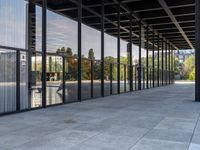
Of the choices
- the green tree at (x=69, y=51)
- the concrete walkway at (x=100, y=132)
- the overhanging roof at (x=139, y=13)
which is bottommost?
the concrete walkway at (x=100, y=132)

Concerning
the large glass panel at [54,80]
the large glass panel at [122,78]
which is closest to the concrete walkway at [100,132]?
the large glass panel at [54,80]

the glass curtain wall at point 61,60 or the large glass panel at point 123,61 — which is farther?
the large glass panel at point 123,61

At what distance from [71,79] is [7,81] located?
4882 millimetres

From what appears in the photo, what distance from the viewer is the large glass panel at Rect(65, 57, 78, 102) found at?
14.9m

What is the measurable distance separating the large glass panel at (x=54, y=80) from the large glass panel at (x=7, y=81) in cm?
217

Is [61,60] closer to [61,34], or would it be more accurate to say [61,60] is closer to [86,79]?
[61,34]

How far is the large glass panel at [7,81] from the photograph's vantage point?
10.6m

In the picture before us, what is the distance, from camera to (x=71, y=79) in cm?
1534

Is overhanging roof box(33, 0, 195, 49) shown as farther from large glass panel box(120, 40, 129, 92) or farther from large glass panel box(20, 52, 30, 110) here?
large glass panel box(20, 52, 30, 110)

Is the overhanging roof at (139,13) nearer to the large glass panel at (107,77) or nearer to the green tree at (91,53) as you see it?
the green tree at (91,53)

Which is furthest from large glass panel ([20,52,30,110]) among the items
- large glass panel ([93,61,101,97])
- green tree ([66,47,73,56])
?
large glass panel ([93,61,101,97])

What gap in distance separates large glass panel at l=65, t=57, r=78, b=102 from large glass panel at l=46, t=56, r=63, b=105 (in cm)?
57

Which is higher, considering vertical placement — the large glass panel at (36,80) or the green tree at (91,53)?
the green tree at (91,53)

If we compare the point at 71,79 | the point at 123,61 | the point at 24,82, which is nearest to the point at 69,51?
the point at 71,79
